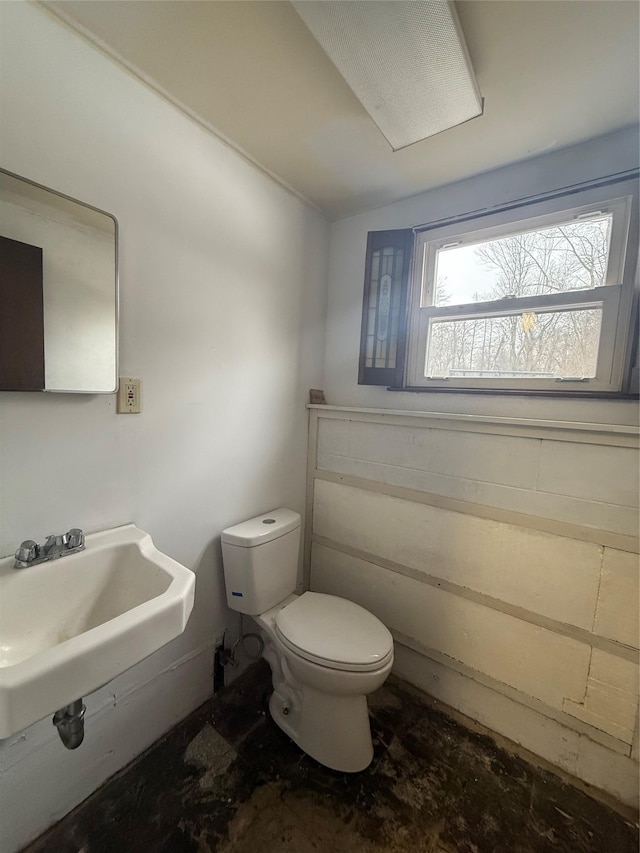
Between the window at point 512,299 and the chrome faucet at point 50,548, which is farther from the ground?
the window at point 512,299

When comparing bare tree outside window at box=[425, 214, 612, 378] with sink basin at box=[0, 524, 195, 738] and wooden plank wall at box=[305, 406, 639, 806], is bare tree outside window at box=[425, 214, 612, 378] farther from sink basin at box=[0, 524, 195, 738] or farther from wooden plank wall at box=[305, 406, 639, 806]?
sink basin at box=[0, 524, 195, 738]

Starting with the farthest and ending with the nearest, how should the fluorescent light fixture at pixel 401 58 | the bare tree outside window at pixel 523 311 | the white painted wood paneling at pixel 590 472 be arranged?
the bare tree outside window at pixel 523 311, the white painted wood paneling at pixel 590 472, the fluorescent light fixture at pixel 401 58

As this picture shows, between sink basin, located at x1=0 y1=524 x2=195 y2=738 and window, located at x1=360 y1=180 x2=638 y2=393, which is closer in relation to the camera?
sink basin, located at x1=0 y1=524 x2=195 y2=738

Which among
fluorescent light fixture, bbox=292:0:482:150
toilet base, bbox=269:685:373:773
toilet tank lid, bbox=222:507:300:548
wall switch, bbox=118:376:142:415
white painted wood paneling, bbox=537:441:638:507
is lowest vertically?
toilet base, bbox=269:685:373:773

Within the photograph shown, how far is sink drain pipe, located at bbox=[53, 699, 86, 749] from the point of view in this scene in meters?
0.83

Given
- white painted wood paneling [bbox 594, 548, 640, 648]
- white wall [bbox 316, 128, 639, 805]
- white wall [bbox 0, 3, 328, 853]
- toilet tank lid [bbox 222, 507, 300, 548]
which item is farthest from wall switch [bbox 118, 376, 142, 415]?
white painted wood paneling [bbox 594, 548, 640, 648]

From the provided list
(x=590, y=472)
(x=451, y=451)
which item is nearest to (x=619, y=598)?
(x=590, y=472)

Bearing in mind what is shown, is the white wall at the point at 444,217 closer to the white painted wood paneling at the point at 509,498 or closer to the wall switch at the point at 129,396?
the white painted wood paneling at the point at 509,498

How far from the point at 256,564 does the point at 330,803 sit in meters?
0.79

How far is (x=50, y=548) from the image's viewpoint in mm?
900

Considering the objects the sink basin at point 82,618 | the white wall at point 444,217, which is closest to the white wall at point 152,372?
the sink basin at point 82,618

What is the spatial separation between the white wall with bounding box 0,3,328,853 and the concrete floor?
13 cm

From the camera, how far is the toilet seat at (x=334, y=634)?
3.70 feet

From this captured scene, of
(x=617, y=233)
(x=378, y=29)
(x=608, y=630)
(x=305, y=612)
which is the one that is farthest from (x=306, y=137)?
(x=608, y=630)
